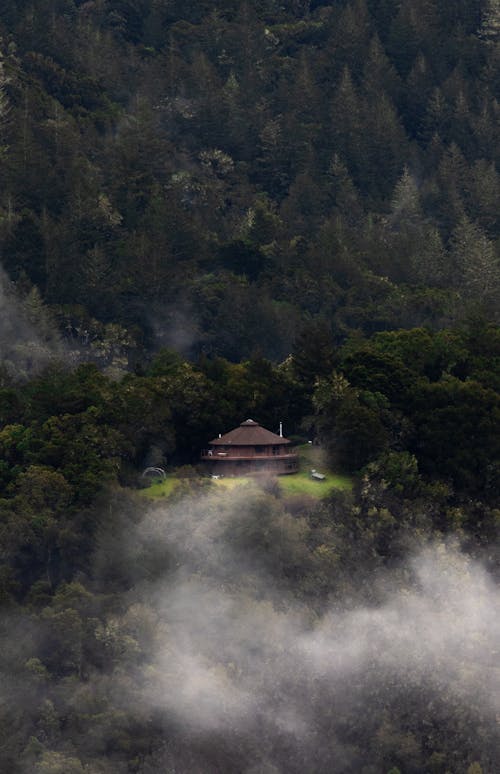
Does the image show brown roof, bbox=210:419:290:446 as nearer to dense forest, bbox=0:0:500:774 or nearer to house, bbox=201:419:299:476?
house, bbox=201:419:299:476

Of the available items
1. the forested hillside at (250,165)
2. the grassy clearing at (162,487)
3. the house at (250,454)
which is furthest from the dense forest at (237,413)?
the house at (250,454)

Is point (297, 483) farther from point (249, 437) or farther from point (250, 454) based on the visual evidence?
point (249, 437)

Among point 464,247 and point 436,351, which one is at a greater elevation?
point 436,351

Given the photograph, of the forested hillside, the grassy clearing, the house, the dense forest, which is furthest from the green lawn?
the forested hillside

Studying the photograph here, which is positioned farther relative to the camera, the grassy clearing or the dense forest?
the grassy clearing

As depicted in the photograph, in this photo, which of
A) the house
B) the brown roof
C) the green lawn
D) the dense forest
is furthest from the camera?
the brown roof

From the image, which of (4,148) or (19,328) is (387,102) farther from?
(19,328)

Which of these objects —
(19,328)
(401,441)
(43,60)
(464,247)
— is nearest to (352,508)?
(401,441)
